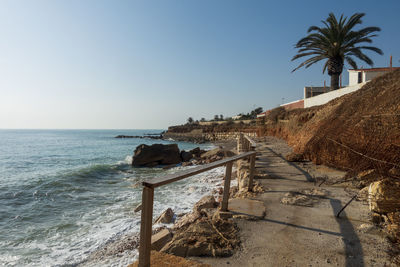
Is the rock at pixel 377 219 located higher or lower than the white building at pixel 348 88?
lower

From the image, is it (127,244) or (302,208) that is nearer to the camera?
(302,208)

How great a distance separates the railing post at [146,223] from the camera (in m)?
1.75

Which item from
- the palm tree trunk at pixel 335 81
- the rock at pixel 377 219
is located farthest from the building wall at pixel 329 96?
the rock at pixel 377 219

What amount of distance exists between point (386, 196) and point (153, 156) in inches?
634

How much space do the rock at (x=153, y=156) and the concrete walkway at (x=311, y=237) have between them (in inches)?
561

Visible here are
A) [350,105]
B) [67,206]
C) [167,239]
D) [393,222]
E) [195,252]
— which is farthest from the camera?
[67,206]

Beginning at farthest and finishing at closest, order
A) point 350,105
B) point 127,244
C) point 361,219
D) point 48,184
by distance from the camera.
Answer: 1. point 48,184
2. point 350,105
3. point 127,244
4. point 361,219

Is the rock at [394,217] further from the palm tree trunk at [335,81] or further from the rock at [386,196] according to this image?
the palm tree trunk at [335,81]

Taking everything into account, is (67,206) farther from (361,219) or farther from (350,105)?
(350,105)

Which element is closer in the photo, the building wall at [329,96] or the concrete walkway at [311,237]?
the concrete walkway at [311,237]

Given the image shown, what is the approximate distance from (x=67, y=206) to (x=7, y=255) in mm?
3231

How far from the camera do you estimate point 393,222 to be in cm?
270

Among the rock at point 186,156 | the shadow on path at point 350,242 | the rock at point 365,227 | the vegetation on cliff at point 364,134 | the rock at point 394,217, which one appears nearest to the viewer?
the shadow on path at point 350,242

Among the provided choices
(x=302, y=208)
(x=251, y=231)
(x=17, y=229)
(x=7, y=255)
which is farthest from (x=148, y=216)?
(x=17, y=229)
